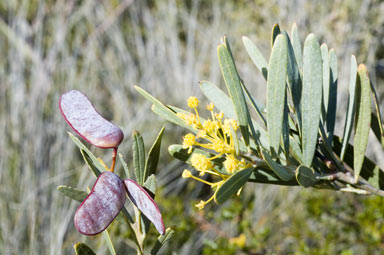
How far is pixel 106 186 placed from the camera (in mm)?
303

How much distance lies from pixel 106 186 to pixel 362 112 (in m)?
0.22

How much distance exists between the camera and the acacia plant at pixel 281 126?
0.35 metres

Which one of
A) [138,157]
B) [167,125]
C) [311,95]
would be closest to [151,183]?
[138,157]

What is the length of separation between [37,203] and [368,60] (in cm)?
118

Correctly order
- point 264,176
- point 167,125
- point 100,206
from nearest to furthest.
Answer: point 100,206 → point 264,176 → point 167,125

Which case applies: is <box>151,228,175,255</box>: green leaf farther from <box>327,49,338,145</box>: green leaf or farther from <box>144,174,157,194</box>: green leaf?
<box>327,49,338,145</box>: green leaf

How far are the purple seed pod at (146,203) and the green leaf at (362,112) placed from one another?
0.19m

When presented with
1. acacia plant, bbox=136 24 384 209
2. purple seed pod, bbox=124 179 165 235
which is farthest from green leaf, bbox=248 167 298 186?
purple seed pod, bbox=124 179 165 235

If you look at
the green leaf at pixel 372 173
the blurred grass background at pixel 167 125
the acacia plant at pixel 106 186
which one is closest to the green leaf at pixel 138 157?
the acacia plant at pixel 106 186

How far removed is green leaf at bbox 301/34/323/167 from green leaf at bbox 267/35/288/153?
0.03m

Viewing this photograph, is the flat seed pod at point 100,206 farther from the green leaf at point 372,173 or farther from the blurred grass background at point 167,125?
the blurred grass background at point 167,125

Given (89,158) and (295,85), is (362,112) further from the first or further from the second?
(89,158)

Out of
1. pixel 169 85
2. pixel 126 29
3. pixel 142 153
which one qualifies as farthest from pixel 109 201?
pixel 126 29

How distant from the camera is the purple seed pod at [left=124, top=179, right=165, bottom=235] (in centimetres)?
30
